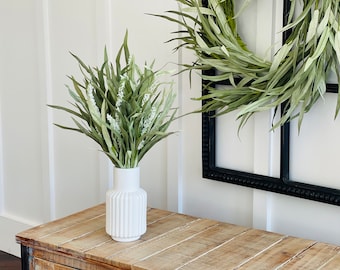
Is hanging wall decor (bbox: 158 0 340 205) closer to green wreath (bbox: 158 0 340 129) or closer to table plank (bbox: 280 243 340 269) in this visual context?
Answer: green wreath (bbox: 158 0 340 129)

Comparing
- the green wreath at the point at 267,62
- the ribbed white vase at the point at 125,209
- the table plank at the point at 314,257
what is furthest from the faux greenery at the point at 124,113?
the table plank at the point at 314,257

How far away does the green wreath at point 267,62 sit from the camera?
1.67 meters

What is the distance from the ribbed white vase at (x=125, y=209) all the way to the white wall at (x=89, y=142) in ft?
1.34

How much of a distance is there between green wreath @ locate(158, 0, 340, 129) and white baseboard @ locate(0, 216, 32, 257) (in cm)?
139

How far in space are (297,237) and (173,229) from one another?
37cm

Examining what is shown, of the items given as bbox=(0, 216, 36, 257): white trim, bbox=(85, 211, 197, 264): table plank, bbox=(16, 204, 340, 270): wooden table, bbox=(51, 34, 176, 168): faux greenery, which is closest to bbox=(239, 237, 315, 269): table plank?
bbox=(16, 204, 340, 270): wooden table

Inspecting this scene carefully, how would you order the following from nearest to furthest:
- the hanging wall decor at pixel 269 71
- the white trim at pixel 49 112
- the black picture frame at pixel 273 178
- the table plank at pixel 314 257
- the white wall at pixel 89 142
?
1. the table plank at pixel 314 257
2. the hanging wall decor at pixel 269 71
3. the black picture frame at pixel 273 178
4. the white wall at pixel 89 142
5. the white trim at pixel 49 112

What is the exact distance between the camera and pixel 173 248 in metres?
1.73

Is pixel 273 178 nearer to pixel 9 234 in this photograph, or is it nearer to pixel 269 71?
pixel 269 71

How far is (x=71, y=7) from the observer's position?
2.55m

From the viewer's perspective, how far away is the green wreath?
5.49ft

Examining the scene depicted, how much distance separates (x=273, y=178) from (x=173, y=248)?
417 millimetres

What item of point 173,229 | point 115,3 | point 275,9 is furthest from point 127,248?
point 115,3

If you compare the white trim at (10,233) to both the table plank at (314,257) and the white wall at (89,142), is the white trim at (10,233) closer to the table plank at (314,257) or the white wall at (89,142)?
the white wall at (89,142)
